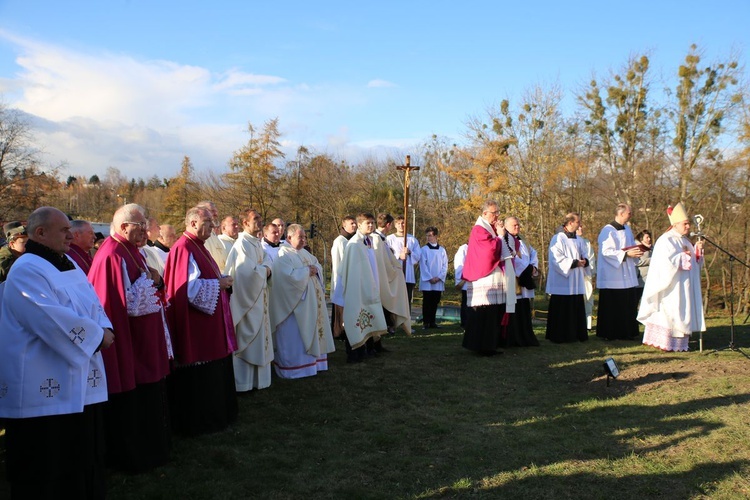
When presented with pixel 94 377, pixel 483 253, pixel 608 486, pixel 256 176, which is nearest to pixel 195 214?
pixel 94 377

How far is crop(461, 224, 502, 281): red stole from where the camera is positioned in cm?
930

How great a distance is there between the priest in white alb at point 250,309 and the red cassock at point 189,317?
1.23m

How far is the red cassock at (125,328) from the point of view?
4.38 meters

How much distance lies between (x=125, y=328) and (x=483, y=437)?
3.33m

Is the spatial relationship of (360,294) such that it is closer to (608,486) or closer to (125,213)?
(125,213)

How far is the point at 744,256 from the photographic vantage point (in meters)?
14.9

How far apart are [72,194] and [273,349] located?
268ft

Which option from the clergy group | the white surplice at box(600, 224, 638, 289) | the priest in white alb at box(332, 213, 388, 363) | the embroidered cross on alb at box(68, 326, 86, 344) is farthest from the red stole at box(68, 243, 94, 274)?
the white surplice at box(600, 224, 638, 289)

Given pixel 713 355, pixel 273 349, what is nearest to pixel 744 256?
pixel 713 355

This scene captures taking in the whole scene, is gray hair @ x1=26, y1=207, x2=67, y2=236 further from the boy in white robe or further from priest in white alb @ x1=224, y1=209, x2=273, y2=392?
the boy in white robe

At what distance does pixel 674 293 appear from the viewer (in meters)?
9.08

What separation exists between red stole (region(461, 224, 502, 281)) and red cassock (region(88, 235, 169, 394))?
18.7 feet

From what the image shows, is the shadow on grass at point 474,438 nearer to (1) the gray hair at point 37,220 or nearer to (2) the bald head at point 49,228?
(2) the bald head at point 49,228

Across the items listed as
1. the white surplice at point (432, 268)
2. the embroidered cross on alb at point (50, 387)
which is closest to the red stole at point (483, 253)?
the white surplice at point (432, 268)
